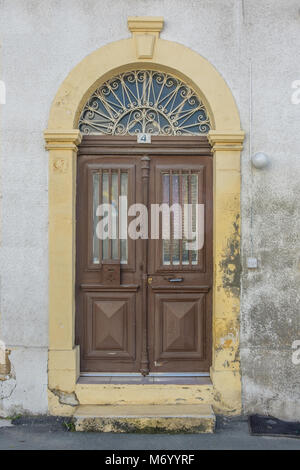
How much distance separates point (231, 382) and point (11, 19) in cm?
476

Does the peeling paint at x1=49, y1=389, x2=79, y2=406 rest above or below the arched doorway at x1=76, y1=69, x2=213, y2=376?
below

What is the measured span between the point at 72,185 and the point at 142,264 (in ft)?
3.99

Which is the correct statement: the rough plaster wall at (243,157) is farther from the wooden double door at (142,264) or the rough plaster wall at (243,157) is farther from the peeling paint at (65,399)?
the wooden double door at (142,264)

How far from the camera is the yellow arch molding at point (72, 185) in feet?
15.4

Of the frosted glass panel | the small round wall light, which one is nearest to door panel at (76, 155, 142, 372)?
the frosted glass panel

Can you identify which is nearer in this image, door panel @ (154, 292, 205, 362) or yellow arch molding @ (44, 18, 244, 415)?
yellow arch molding @ (44, 18, 244, 415)

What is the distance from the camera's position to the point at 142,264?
4957mm

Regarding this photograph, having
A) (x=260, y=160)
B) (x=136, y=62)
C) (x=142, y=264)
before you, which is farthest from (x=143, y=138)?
(x=142, y=264)

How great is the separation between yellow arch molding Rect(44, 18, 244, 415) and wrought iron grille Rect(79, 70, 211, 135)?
0.20 m

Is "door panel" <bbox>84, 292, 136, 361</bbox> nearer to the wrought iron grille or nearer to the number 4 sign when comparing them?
the number 4 sign

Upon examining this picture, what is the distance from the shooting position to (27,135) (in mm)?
4770

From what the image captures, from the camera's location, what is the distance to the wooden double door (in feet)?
16.2

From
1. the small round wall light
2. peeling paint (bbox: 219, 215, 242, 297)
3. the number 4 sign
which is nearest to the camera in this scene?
the small round wall light

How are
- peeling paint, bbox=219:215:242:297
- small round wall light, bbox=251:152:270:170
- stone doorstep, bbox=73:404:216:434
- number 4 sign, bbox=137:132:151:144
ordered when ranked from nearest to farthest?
stone doorstep, bbox=73:404:216:434, small round wall light, bbox=251:152:270:170, peeling paint, bbox=219:215:242:297, number 4 sign, bbox=137:132:151:144
